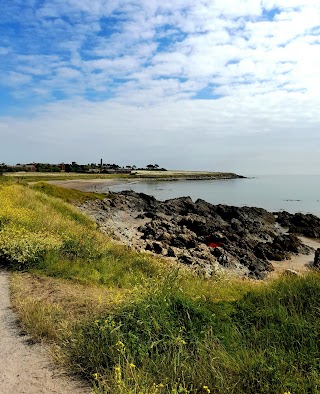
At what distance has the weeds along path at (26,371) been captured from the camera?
14.5 ft

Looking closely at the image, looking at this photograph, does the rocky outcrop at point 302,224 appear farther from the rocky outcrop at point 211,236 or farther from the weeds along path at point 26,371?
the weeds along path at point 26,371

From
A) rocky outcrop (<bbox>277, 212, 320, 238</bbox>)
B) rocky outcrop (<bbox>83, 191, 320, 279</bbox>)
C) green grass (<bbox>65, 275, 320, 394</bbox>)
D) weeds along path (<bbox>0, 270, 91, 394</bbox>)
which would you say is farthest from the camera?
rocky outcrop (<bbox>277, 212, 320, 238</bbox>)

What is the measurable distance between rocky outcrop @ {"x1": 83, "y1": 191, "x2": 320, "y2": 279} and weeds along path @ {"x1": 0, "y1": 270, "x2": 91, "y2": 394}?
1027 cm

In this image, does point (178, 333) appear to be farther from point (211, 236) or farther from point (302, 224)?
point (302, 224)

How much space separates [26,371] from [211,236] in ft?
72.4

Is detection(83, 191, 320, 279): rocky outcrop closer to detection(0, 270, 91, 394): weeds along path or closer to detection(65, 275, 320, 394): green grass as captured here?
detection(65, 275, 320, 394): green grass

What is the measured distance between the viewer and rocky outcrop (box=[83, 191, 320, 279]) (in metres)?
20.3

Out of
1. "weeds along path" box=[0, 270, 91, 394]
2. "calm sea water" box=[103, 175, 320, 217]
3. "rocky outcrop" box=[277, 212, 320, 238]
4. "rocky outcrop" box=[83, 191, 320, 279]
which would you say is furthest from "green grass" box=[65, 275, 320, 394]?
"calm sea water" box=[103, 175, 320, 217]

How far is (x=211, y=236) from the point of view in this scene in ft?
85.9

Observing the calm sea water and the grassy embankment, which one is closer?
the grassy embankment

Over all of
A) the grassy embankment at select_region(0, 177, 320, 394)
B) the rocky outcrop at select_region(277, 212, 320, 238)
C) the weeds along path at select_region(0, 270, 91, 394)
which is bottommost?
the rocky outcrop at select_region(277, 212, 320, 238)

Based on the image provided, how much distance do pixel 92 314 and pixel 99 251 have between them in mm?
5717

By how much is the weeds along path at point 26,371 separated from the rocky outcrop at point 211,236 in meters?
10.3

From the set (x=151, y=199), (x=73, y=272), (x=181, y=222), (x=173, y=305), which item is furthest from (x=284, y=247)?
(x=151, y=199)
